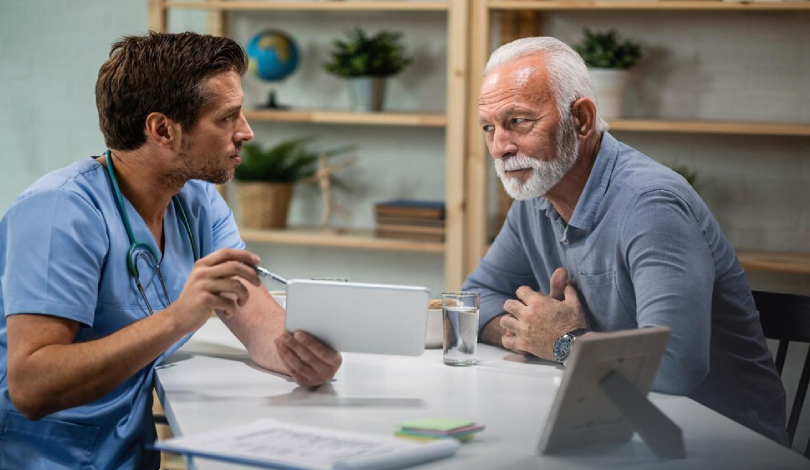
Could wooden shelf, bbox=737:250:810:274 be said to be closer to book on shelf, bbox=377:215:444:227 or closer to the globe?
book on shelf, bbox=377:215:444:227

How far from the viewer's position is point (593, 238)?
1830 millimetres

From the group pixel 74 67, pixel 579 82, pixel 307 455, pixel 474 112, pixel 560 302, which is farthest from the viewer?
pixel 74 67

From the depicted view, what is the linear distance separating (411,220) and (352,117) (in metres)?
0.43

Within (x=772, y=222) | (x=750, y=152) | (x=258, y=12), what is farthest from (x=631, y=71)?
(x=258, y=12)

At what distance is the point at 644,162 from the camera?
1.87 metres

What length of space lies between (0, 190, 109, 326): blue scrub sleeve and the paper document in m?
0.44

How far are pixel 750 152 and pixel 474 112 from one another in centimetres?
97

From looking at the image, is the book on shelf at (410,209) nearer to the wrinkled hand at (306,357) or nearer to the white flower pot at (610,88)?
the white flower pot at (610,88)

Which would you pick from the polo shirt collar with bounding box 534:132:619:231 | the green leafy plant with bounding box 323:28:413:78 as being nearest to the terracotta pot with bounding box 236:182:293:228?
the green leafy plant with bounding box 323:28:413:78

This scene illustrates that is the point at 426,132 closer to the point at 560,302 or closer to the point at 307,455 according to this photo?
the point at 560,302

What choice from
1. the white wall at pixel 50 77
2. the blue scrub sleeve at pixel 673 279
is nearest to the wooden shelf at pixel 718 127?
the blue scrub sleeve at pixel 673 279

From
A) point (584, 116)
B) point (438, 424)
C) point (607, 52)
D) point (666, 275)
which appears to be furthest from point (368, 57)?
point (438, 424)

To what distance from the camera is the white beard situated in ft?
6.25

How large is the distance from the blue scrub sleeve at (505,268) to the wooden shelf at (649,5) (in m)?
1.24
